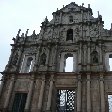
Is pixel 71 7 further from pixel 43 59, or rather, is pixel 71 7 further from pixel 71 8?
pixel 43 59

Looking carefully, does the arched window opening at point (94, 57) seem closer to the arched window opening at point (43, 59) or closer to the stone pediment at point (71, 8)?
the arched window opening at point (43, 59)

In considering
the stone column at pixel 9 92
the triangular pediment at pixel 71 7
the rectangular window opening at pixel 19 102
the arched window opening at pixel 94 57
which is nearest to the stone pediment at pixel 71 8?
the triangular pediment at pixel 71 7

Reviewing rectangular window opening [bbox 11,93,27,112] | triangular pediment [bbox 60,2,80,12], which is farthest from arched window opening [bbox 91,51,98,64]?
triangular pediment [bbox 60,2,80,12]

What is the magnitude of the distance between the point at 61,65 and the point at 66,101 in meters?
3.30

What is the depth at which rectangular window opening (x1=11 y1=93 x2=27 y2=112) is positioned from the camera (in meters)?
17.1

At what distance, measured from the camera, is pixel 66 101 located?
16.9m

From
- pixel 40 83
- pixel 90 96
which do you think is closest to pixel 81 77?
pixel 90 96

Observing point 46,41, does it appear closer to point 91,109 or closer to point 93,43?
point 93,43

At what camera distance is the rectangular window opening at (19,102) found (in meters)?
17.1

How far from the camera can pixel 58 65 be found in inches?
746

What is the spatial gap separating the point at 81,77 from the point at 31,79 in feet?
12.5

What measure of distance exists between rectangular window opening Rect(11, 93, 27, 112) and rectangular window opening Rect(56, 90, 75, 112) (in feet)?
8.41

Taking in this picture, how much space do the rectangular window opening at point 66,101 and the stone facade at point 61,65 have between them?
0.28 m

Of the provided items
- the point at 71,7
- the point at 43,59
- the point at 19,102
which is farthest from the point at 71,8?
the point at 19,102
